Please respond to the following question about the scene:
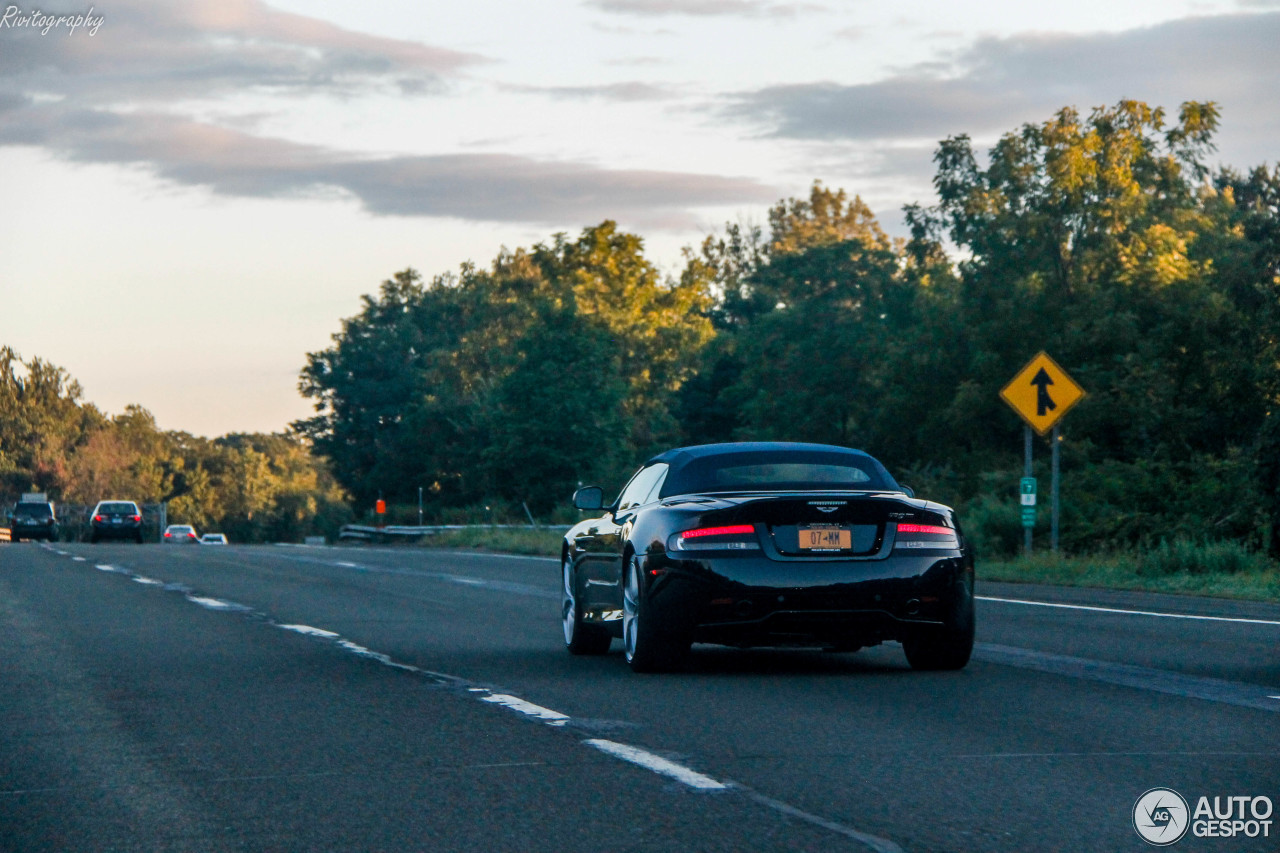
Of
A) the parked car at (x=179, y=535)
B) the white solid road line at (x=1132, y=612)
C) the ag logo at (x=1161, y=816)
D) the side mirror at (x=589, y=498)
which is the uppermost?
the side mirror at (x=589, y=498)

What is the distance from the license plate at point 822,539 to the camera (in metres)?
10.6

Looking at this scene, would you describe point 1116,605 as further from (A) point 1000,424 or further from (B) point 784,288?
(B) point 784,288

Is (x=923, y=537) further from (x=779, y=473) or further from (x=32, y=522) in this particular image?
(x=32, y=522)

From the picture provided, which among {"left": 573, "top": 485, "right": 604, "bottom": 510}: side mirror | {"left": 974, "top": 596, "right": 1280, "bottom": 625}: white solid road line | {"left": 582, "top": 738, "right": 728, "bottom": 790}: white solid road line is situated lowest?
{"left": 582, "top": 738, "right": 728, "bottom": 790}: white solid road line

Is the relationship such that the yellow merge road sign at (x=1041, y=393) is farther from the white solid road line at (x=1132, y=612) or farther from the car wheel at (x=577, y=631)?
the car wheel at (x=577, y=631)

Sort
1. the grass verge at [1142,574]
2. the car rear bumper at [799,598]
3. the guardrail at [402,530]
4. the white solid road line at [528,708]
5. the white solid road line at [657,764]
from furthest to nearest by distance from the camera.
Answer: the guardrail at [402,530], the grass verge at [1142,574], the car rear bumper at [799,598], the white solid road line at [528,708], the white solid road line at [657,764]

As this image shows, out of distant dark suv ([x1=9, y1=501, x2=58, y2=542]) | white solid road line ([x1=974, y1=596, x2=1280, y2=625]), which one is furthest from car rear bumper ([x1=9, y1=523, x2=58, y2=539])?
white solid road line ([x1=974, y1=596, x2=1280, y2=625])

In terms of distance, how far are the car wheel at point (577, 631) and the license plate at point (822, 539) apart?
7.25 feet

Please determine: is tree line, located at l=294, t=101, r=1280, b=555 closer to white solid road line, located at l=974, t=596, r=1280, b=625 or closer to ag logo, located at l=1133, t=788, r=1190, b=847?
white solid road line, located at l=974, t=596, r=1280, b=625

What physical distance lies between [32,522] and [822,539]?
55.3 metres

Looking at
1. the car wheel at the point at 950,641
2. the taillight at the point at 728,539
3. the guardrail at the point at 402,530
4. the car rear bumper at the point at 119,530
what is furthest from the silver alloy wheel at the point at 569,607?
the car rear bumper at the point at 119,530

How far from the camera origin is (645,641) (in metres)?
10.8

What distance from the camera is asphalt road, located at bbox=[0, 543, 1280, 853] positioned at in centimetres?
605

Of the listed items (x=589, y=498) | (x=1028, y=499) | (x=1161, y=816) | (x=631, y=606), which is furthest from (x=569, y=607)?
(x=1028, y=499)
